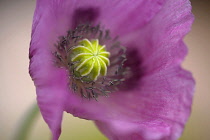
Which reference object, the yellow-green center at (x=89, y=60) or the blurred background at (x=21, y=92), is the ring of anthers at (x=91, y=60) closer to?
the yellow-green center at (x=89, y=60)

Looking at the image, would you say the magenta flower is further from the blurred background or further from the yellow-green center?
the blurred background

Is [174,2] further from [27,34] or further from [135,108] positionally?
[27,34]

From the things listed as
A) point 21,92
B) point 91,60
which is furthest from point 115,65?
point 21,92

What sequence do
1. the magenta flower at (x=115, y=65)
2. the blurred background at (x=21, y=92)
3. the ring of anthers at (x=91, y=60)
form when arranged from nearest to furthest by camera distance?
the magenta flower at (x=115, y=65) < the ring of anthers at (x=91, y=60) < the blurred background at (x=21, y=92)

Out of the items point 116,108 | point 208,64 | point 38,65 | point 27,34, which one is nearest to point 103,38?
point 116,108

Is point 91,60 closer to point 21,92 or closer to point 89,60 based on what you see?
point 89,60

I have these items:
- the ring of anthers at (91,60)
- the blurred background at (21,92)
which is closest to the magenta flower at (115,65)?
the ring of anthers at (91,60)

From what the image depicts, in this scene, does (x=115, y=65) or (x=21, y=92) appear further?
(x=21, y=92)

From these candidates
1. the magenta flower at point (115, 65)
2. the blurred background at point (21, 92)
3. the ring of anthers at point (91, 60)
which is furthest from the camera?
the blurred background at point (21, 92)

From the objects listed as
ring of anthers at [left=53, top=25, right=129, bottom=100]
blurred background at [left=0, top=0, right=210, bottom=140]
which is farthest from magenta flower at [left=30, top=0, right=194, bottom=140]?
blurred background at [left=0, top=0, right=210, bottom=140]
